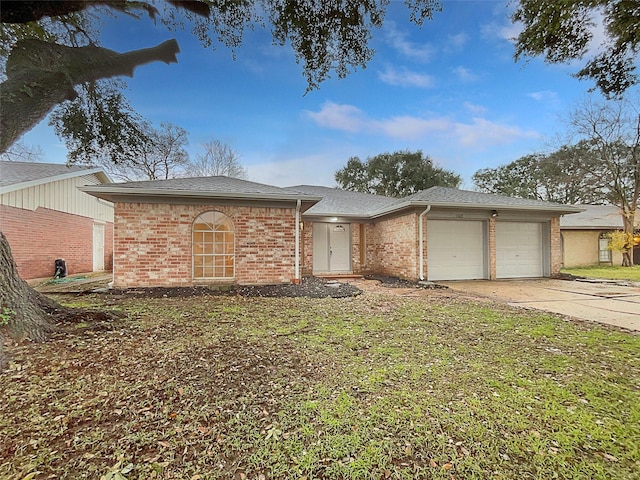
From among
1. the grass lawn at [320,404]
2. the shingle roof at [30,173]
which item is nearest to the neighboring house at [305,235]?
the shingle roof at [30,173]

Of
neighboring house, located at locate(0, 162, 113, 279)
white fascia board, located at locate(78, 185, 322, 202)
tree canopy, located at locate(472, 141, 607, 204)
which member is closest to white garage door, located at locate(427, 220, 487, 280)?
white fascia board, located at locate(78, 185, 322, 202)

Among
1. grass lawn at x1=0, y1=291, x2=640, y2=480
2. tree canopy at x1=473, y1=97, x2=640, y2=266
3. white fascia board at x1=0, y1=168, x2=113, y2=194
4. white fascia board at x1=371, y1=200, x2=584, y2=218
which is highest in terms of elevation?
tree canopy at x1=473, y1=97, x2=640, y2=266

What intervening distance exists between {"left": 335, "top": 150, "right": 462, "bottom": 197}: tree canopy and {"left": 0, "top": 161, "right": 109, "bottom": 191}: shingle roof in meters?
19.0

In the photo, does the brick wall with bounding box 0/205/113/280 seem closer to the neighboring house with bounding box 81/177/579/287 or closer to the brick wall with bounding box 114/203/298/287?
the brick wall with bounding box 114/203/298/287

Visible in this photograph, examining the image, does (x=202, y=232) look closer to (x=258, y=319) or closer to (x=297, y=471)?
(x=258, y=319)

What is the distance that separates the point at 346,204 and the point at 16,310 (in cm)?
1109

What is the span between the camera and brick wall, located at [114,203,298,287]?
746cm

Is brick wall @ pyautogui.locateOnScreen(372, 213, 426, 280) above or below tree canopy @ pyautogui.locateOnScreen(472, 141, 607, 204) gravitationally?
below

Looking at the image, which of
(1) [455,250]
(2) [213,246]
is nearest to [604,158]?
(1) [455,250]

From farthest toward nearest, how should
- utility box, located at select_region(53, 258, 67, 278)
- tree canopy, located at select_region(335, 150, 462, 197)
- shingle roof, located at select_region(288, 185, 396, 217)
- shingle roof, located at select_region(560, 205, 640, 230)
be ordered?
1. tree canopy, located at select_region(335, 150, 462, 197)
2. shingle roof, located at select_region(560, 205, 640, 230)
3. shingle roof, located at select_region(288, 185, 396, 217)
4. utility box, located at select_region(53, 258, 67, 278)

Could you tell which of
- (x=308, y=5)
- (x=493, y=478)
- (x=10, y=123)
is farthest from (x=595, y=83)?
(x=10, y=123)

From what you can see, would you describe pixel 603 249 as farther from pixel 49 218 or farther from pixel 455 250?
pixel 49 218

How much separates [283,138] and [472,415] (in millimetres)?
7627

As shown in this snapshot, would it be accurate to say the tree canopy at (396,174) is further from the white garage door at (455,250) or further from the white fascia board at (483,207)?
the white garage door at (455,250)
